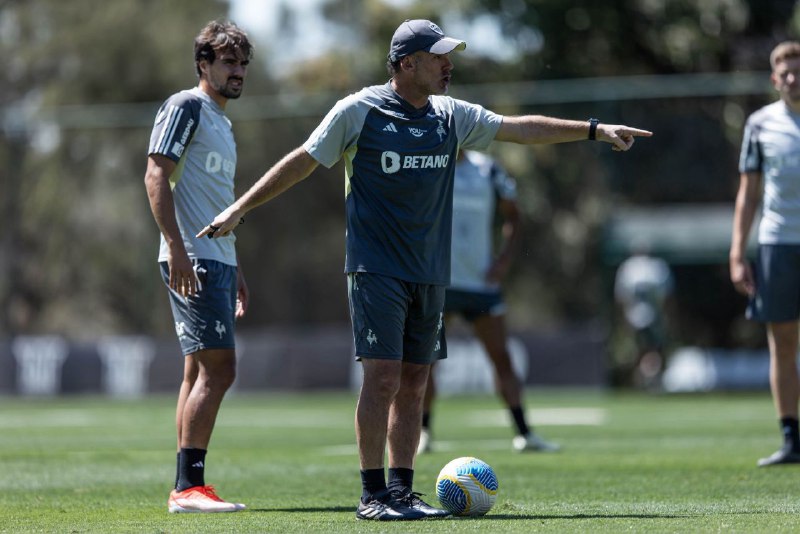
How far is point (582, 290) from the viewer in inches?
1009

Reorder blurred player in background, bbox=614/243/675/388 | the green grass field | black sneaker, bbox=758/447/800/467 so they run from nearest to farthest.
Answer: the green grass field
black sneaker, bbox=758/447/800/467
blurred player in background, bbox=614/243/675/388

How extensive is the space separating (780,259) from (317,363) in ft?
45.1

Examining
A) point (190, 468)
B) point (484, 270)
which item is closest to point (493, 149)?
point (484, 270)

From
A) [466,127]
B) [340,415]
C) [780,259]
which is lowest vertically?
[340,415]

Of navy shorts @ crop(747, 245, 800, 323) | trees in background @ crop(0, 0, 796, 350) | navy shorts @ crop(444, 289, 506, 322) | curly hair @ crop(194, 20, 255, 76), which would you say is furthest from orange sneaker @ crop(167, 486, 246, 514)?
trees in background @ crop(0, 0, 796, 350)

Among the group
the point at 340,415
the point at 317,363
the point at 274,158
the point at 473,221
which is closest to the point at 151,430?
the point at 340,415

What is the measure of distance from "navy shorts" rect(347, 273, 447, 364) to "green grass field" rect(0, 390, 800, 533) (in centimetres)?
81

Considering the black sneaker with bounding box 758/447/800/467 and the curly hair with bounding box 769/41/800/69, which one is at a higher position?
the curly hair with bounding box 769/41/800/69

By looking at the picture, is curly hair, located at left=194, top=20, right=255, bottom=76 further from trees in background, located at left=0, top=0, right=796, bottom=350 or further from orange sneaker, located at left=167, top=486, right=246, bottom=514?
trees in background, located at left=0, top=0, right=796, bottom=350

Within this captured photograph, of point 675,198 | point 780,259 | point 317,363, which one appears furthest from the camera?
point 675,198

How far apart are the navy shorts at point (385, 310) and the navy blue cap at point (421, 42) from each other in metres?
1.06

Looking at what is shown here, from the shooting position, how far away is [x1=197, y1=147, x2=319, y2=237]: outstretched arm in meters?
6.30

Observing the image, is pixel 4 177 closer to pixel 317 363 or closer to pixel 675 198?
pixel 317 363

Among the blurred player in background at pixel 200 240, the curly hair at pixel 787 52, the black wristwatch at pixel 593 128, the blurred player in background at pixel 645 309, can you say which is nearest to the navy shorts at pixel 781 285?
the curly hair at pixel 787 52
